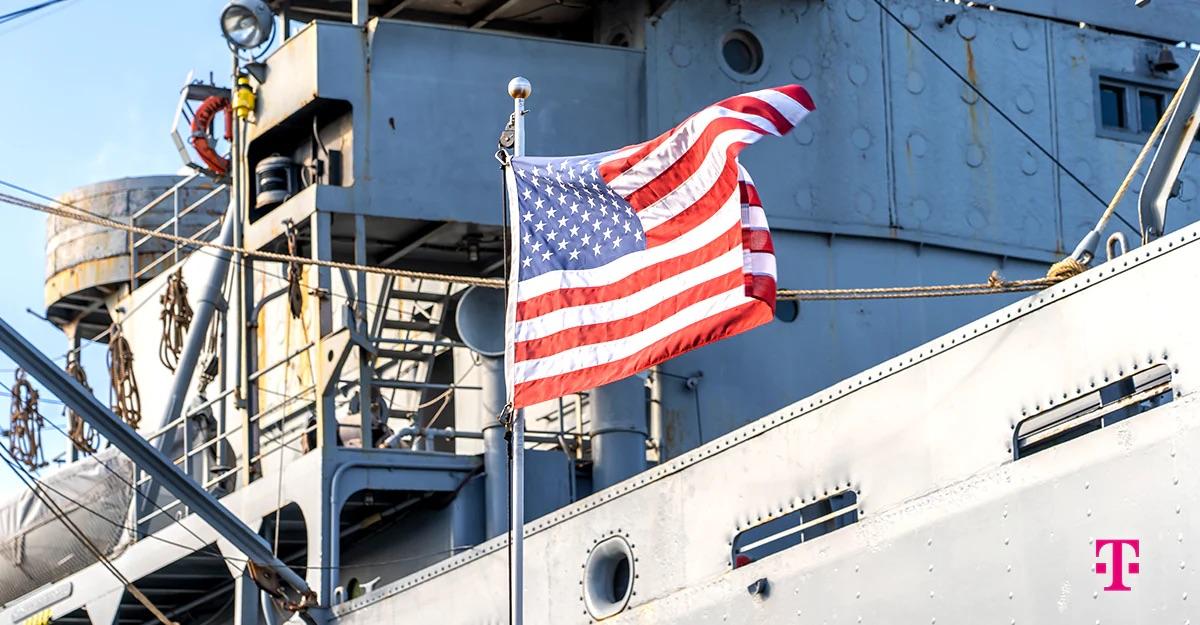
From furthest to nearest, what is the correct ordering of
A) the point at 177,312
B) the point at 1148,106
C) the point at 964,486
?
the point at 177,312
the point at 1148,106
the point at 964,486

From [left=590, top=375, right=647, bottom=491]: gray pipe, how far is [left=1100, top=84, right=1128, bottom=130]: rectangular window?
18.1 ft

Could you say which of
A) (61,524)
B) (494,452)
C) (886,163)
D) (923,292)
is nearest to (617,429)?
(494,452)

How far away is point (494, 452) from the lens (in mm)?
15258

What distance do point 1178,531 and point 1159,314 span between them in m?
0.98

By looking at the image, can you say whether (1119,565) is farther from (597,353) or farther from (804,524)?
(597,353)

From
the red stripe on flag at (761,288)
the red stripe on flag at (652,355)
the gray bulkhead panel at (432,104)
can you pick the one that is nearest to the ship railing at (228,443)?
the gray bulkhead panel at (432,104)

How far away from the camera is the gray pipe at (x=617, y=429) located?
15195 mm

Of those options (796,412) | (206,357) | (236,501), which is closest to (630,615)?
(796,412)

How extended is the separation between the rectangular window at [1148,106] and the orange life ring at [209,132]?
28.0 feet

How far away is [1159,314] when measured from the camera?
870 cm

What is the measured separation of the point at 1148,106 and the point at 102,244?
1269 centimetres

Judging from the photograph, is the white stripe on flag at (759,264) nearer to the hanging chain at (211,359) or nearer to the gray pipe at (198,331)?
the gray pipe at (198,331)

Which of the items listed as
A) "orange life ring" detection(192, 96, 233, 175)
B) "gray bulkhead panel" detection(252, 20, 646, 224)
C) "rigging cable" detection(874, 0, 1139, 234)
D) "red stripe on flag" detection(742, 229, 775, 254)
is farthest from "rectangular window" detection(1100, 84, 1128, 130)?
"red stripe on flag" detection(742, 229, 775, 254)

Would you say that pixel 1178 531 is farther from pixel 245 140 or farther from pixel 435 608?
pixel 245 140
